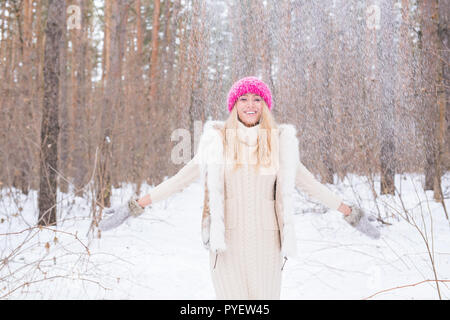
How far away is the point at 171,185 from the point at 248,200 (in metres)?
0.37

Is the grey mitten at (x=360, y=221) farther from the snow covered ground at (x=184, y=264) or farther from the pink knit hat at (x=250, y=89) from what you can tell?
the pink knit hat at (x=250, y=89)

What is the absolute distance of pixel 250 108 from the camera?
174 cm

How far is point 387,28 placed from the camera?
5.02 m

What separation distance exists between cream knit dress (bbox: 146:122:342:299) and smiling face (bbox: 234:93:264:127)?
0.05 metres

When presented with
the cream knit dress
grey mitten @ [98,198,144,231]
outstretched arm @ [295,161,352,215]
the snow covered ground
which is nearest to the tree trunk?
the snow covered ground

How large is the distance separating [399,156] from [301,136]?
1.71m

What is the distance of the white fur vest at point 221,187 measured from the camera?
161 centimetres

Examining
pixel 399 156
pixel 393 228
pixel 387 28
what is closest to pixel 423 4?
pixel 387 28

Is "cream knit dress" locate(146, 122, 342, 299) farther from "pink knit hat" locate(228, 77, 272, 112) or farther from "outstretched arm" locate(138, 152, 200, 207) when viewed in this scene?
"pink knit hat" locate(228, 77, 272, 112)

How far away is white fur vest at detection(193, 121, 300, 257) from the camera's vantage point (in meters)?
1.61

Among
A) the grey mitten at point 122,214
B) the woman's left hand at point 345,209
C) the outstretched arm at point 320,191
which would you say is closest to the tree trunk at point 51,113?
the grey mitten at point 122,214

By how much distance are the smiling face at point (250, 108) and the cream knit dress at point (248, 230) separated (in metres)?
0.05

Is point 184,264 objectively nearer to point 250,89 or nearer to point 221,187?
point 221,187
